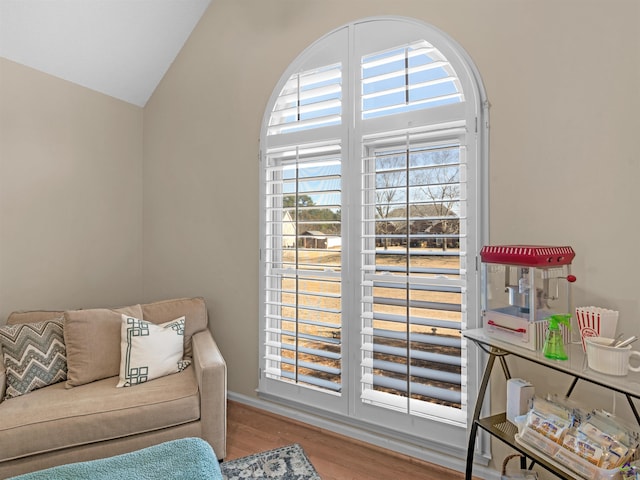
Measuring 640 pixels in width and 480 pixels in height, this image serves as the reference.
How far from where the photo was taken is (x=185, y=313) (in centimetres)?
253

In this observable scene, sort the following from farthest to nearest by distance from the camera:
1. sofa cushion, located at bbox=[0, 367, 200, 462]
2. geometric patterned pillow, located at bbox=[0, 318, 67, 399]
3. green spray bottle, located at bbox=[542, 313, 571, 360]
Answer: geometric patterned pillow, located at bbox=[0, 318, 67, 399] < sofa cushion, located at bbox=[0, 367, 200, 462] < green spray bottle, located at bbox=[542, 313, 571, 360]

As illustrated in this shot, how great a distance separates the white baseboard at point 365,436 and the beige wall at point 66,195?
1445 mm

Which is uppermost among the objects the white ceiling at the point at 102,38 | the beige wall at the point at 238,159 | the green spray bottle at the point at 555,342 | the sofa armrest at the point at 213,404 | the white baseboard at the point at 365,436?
the white ceiling at the point at 102,38

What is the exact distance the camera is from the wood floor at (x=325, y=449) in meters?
1.87

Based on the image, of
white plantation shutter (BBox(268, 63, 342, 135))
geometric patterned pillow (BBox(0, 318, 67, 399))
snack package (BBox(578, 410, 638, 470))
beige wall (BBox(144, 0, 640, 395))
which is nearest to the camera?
snack package (BBox(578, 410, 638, 470))

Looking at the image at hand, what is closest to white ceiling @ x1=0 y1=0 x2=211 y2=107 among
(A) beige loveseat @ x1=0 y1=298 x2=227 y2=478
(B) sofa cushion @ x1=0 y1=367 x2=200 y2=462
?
(A) beige loveseat @ x1=0 y1=298 x2=227 y2=478

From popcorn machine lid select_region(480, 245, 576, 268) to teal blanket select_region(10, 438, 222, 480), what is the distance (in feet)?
4.45

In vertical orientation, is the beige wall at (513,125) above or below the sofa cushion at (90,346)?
above

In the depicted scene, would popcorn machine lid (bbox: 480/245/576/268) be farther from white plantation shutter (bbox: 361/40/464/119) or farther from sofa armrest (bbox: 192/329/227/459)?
sofa armrest (bbox: 192/329/227/459)

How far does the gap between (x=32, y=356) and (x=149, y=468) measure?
1.24 m

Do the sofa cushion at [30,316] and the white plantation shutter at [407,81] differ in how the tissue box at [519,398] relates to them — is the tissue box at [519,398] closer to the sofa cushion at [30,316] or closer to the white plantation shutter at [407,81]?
the white plantation shutter at [407,81]

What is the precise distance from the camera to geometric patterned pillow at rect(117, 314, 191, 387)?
6.86ft

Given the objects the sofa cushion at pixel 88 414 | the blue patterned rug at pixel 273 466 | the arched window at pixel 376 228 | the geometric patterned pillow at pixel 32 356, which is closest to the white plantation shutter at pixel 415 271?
the arched window at pixel 376 228

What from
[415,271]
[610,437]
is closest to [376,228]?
[415,271]
